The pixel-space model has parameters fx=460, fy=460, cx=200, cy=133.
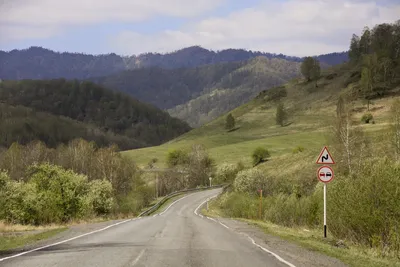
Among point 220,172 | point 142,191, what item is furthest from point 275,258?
point 220,172

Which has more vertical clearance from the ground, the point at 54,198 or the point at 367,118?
the point at 367,118

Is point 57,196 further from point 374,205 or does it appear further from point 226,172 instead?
point 226,172

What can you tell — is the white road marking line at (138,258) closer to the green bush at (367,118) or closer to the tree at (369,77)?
the green bush at (367,118)

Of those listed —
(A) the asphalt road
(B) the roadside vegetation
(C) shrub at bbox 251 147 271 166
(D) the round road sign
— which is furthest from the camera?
(C) shrub at bbox 251 147 271 166

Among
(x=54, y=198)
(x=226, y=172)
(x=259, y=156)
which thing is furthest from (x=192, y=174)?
(x=54, y=198)

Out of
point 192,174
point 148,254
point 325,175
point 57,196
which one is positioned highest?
point 325,175

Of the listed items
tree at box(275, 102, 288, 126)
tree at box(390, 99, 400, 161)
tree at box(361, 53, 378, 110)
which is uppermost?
tree at box(361, 53, 378, 110)

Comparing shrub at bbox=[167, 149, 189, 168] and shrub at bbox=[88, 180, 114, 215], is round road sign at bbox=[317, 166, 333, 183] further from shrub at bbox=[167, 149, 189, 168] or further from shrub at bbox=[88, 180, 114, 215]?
shrub at bbox=[167, 149, 189, 168]

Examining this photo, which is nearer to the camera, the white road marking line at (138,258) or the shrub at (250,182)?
the white road marking line at (138,258)

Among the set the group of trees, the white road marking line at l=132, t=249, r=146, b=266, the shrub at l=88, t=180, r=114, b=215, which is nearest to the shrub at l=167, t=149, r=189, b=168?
the group of trees

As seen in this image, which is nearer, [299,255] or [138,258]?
[138,258]

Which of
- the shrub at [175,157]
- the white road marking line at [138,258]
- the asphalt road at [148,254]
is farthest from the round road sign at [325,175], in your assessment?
the shrub at [175,157]

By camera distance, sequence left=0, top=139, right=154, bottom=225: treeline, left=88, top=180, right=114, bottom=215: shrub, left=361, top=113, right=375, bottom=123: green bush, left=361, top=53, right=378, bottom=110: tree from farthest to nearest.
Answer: left=361, top=53, right=378, bottom=110: tree, left=361, top=113, right=375, bottom=123: green bush, left=88, top=180, right=114, bottom=215: shrub, left=0, top=139, right=154, bottom=225: treeline

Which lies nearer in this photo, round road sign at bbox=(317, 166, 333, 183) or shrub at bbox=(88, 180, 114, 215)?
round road sign at bbox=(317, 166, 333, 183)
